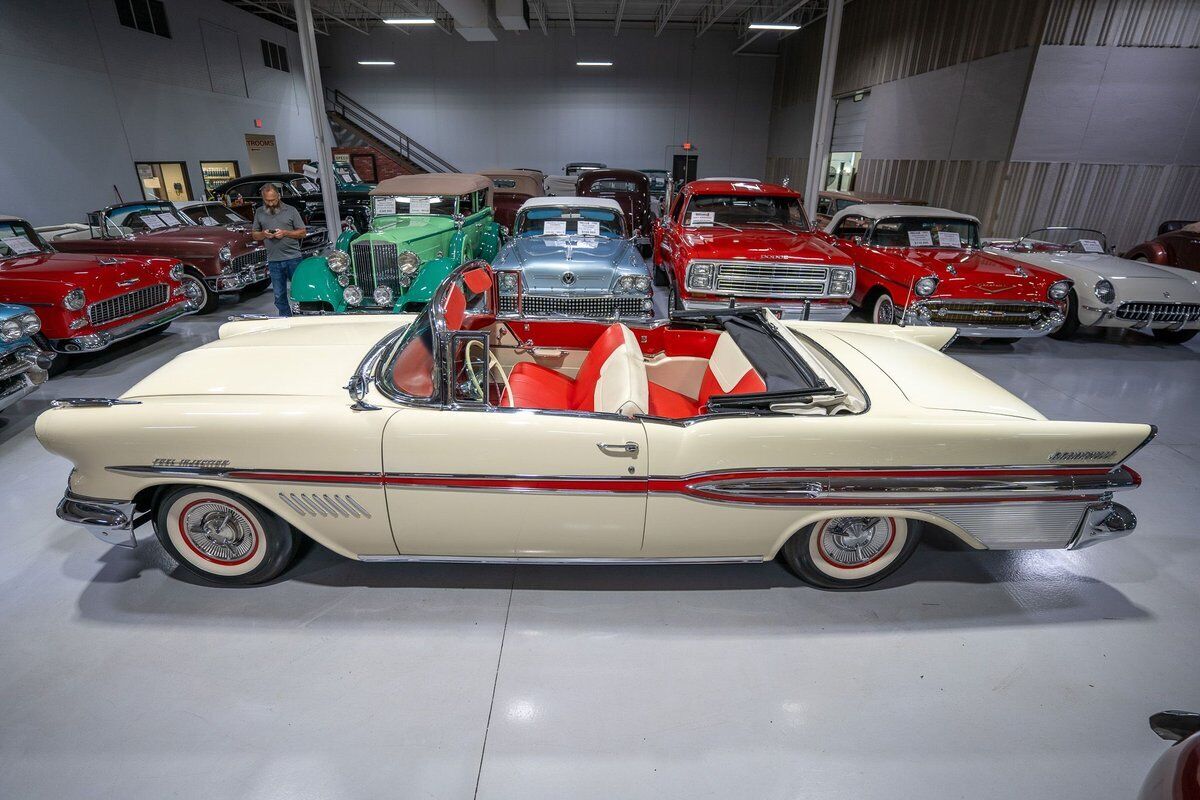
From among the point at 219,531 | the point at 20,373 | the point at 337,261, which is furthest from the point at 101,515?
the point at 337,261

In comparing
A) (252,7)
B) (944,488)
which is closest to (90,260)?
(944,488)

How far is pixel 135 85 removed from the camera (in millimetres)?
12086

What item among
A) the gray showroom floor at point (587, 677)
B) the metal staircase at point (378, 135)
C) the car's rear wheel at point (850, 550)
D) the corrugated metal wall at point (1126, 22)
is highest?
Answer: the corrugated metal wall at point (1126, 22)

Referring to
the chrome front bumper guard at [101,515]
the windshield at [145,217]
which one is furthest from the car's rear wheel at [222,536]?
the windshield at [145,217]

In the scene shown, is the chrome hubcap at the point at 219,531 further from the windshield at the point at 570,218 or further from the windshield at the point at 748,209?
the windshield at the point at 748,209

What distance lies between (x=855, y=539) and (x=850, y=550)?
0.25 ft

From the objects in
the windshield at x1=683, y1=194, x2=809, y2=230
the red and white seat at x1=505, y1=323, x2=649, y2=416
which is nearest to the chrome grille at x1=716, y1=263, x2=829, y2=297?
the windshield at x1=683, y1=194, x2=809, y2=230

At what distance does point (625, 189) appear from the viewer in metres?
11.4

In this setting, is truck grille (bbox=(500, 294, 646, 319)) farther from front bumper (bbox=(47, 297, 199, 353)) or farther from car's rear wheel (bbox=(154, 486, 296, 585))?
front bumper (bbox=(47, 297, 199, 353))

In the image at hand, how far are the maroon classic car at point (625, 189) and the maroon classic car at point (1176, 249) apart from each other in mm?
7735

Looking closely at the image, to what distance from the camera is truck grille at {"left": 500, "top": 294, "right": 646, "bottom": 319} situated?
551cm

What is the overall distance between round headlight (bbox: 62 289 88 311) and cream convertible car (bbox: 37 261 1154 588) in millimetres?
3439

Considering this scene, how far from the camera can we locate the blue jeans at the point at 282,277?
6.32 meters

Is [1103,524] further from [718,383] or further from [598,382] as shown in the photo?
[598,382]
